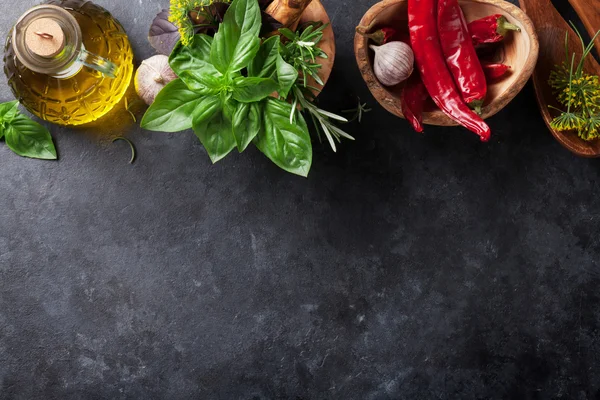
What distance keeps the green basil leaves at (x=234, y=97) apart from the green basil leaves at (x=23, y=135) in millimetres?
424

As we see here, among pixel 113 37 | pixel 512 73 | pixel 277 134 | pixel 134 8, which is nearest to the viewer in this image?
pixel 277 134

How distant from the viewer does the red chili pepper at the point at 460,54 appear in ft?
4.14

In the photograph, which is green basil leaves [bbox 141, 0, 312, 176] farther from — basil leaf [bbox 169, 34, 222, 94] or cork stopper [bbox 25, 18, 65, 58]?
cork stopper [bbox 25, 18, 65, 58]

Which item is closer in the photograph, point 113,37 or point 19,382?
point 113,37

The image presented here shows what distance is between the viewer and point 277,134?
117 cm

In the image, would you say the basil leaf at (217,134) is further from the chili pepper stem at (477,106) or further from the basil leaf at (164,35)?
the chili pepper stem at (477,106)

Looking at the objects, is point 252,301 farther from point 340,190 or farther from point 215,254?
point 340,190

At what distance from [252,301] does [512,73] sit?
2.46 ft

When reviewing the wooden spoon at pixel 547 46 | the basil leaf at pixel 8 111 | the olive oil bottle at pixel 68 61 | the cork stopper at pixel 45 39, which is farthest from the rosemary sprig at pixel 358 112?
the basil leaf at pixel 8 111

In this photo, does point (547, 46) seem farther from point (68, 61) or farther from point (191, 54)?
point (68, 61)

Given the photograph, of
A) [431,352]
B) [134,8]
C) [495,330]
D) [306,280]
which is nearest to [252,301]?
[306,280]

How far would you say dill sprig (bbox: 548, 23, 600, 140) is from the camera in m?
1.35

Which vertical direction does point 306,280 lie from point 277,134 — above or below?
below

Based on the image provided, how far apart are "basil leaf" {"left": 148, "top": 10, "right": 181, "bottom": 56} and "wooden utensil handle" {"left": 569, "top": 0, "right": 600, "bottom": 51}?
0.89 m
